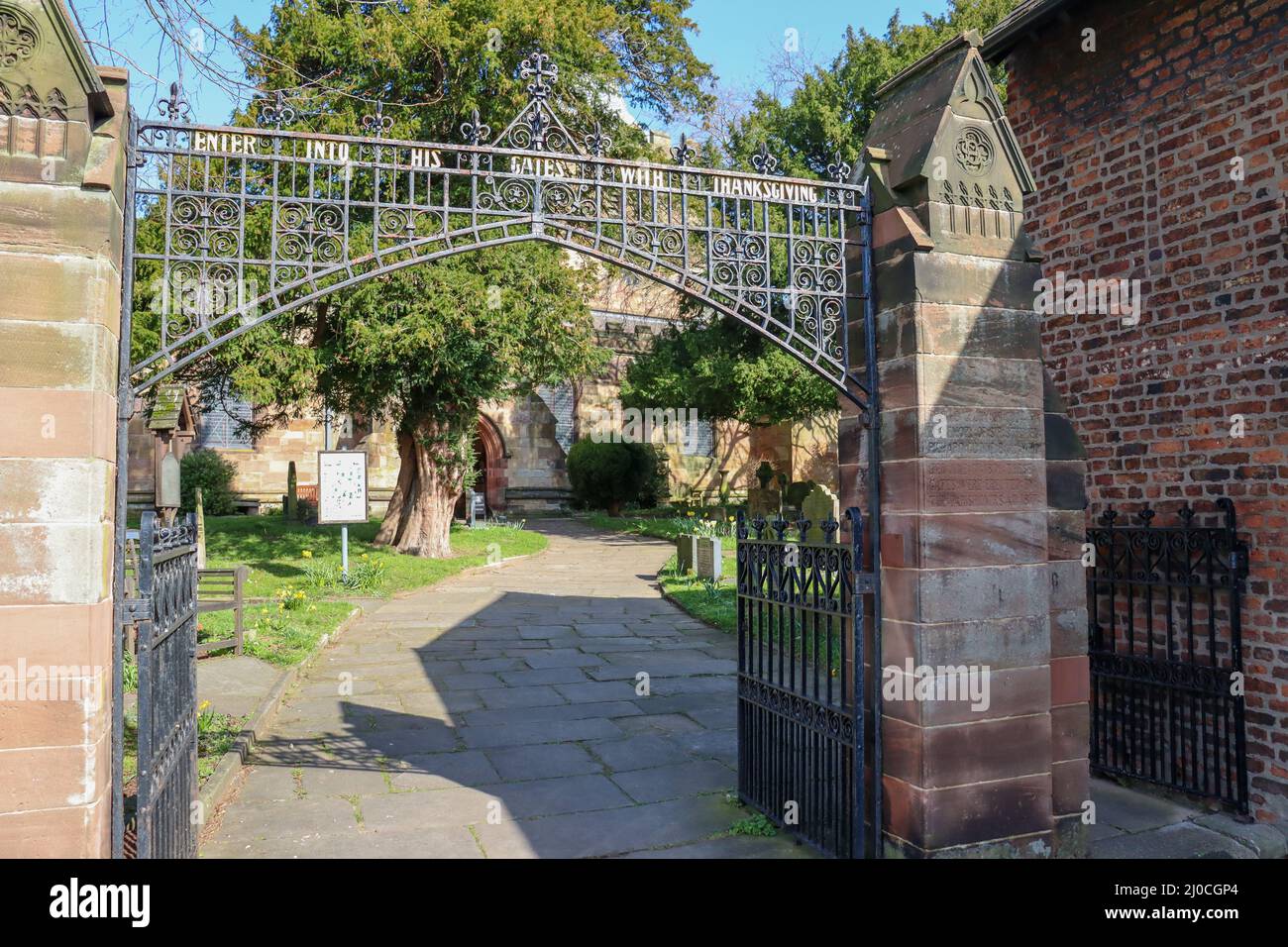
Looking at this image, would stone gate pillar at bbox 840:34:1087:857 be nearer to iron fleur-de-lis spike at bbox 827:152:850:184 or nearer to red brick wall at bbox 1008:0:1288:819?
iron fleur-de-lis spike at bbox 827:152:850:184

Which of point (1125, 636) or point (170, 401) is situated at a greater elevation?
point (170, 401)

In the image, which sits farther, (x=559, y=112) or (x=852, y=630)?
(x=559, y=112)

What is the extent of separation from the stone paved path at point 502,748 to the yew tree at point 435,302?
465 cm

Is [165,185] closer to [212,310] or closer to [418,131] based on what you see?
[212,310]

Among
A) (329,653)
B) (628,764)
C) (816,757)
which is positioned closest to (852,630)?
(816,757)

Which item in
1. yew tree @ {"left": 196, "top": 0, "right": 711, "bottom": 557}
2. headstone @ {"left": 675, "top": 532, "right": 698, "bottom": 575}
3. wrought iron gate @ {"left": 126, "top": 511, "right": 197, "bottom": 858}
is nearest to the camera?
wrought iron gate @ {"left": 126, "top": 511, "right": 197, "bottom": 858}

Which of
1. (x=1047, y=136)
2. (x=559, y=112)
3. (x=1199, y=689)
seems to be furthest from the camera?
(x=559, y=112)

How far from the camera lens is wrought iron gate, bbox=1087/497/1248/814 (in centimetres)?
542

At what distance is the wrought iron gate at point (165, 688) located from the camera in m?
3.36

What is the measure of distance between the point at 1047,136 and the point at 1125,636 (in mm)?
3707

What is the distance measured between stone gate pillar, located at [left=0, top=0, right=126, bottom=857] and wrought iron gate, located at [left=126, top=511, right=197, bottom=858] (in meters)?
0.15

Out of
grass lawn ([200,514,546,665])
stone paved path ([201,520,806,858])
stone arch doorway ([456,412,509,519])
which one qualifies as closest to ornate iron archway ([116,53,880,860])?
stone paved path ([201,520,806,858])

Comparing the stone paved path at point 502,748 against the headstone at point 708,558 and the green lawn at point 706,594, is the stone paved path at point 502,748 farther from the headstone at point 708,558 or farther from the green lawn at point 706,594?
the headstone at point 708,558

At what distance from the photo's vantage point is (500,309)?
14.4m
